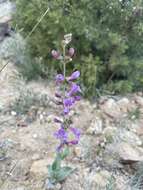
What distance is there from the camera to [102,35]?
3.48 meters

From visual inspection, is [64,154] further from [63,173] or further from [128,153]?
[128,153]

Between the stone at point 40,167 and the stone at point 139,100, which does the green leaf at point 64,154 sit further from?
the stone at point 139,100

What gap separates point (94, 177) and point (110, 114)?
76 cm

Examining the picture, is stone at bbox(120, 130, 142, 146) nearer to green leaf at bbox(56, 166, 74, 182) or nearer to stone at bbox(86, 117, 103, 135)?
stone at bbox(86, 117, 103, 135)

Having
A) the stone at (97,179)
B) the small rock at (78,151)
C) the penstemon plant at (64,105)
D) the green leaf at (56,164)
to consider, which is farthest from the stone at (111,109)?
the green leaf at (56,164)

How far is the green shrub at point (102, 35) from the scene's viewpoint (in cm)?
346

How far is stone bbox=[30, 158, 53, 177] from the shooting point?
9.01 feet

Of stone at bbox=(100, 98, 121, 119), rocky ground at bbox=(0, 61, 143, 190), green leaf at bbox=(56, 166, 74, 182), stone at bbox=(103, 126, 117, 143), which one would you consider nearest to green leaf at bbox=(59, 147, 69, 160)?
green leaf at bbox=(56, 166, 74, 182)

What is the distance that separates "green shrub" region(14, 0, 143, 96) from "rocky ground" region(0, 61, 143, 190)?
20 centimetres

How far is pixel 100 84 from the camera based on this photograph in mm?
3695

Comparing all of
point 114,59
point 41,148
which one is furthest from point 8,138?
point 114,59

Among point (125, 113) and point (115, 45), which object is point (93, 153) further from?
point (115, 45)

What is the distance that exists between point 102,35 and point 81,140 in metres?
0.94

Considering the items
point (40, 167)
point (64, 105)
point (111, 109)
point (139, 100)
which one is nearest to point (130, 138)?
point (111, 109)
